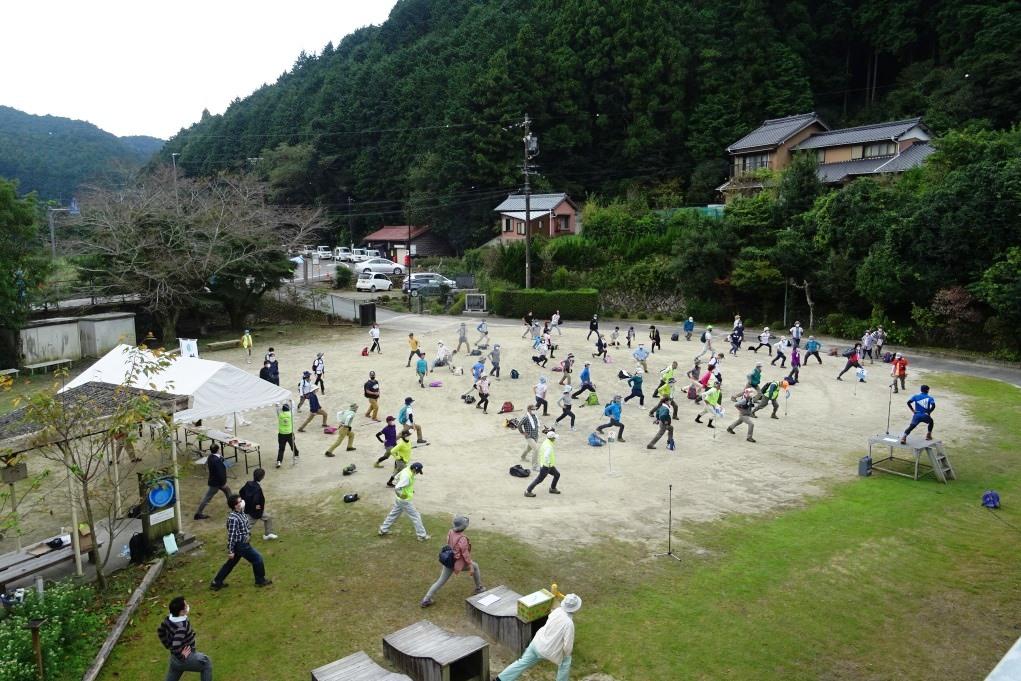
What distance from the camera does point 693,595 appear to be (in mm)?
9695

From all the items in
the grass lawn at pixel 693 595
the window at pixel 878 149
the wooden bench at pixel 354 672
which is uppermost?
the window at pixel 878 149

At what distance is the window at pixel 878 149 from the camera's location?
42656 mm

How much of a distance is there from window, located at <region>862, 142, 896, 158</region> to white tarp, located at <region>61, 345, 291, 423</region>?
40023mm

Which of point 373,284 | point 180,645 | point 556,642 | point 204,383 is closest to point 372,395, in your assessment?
point 204,383

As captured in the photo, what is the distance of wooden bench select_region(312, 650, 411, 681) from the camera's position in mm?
7230

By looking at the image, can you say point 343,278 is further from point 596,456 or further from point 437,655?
point 437,655

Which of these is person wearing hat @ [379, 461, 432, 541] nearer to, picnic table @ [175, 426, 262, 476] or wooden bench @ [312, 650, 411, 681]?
wooden bench @ [312, 650, 411, 681]

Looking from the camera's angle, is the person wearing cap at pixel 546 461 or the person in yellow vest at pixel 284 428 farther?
the person in yellow vest at pixel 284 428

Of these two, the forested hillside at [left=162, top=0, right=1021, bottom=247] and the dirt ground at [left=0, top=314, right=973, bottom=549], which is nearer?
the dirt ground at [left=0, top=314, right=973, bottom=549]

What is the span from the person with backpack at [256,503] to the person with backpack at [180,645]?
11.9ft

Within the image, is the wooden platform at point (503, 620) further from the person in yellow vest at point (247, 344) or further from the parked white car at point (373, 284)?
the parked white car at point (373, 284)

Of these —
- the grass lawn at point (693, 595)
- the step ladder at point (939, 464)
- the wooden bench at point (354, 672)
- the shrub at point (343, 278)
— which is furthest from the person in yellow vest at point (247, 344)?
the step ladder at point (939, 464)

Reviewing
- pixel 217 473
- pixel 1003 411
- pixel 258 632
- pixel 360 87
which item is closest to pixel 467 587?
pixel 258 632

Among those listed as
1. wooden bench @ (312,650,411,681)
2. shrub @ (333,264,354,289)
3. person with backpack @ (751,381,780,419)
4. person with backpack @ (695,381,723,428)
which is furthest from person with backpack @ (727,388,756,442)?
shrub @ (333,264,354,289)
